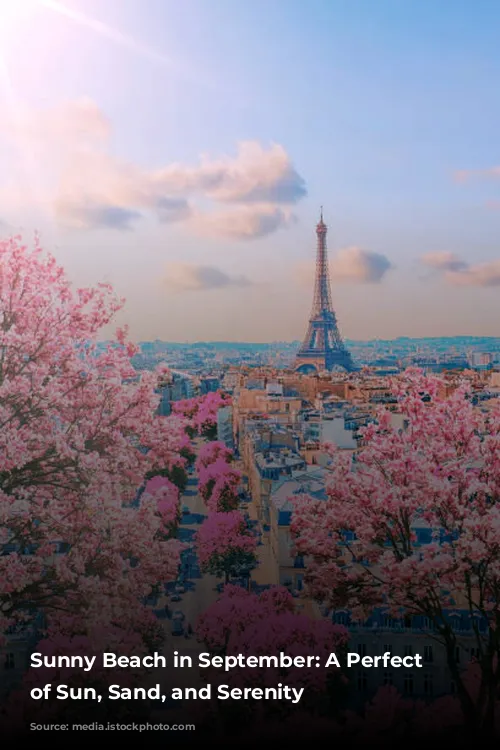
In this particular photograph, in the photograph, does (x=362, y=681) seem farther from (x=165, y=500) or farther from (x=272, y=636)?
A: (x=165, y=500)

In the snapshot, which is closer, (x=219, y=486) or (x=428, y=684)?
(x=428, y=684)

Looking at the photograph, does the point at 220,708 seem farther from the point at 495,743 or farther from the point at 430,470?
the point at 430,470

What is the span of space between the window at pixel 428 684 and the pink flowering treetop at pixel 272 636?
410mm

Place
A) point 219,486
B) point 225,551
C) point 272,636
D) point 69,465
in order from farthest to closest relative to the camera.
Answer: point 219,486, point 225,551, point 272,636, point 69,465

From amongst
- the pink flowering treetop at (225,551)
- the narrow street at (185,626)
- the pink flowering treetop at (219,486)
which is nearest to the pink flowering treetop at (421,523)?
the narrow street at (185,626)

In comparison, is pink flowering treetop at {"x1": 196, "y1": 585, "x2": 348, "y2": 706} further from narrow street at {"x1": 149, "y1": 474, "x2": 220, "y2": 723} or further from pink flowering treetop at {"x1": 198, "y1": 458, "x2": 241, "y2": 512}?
pink flowering treetop at {"x1": 198, "y1": 458, "x2": 241, "y2": 512}

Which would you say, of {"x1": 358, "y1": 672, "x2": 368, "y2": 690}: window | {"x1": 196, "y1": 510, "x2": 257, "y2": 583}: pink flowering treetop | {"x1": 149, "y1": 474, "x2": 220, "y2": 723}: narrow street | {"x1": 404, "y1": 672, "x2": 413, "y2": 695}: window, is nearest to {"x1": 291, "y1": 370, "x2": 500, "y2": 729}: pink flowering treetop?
{"x1": 404, "y1": 672, "x2": 413, "y2": 695}: window

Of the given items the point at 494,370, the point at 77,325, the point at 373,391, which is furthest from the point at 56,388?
the point at 494,370

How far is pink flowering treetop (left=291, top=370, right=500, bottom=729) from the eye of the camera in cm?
262

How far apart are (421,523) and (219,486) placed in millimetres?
3908

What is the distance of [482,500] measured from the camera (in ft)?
8.88

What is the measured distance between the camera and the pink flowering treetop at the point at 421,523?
103 inches

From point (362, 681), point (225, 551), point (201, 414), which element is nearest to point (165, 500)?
point (225, 551)

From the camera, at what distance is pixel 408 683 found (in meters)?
3.19
